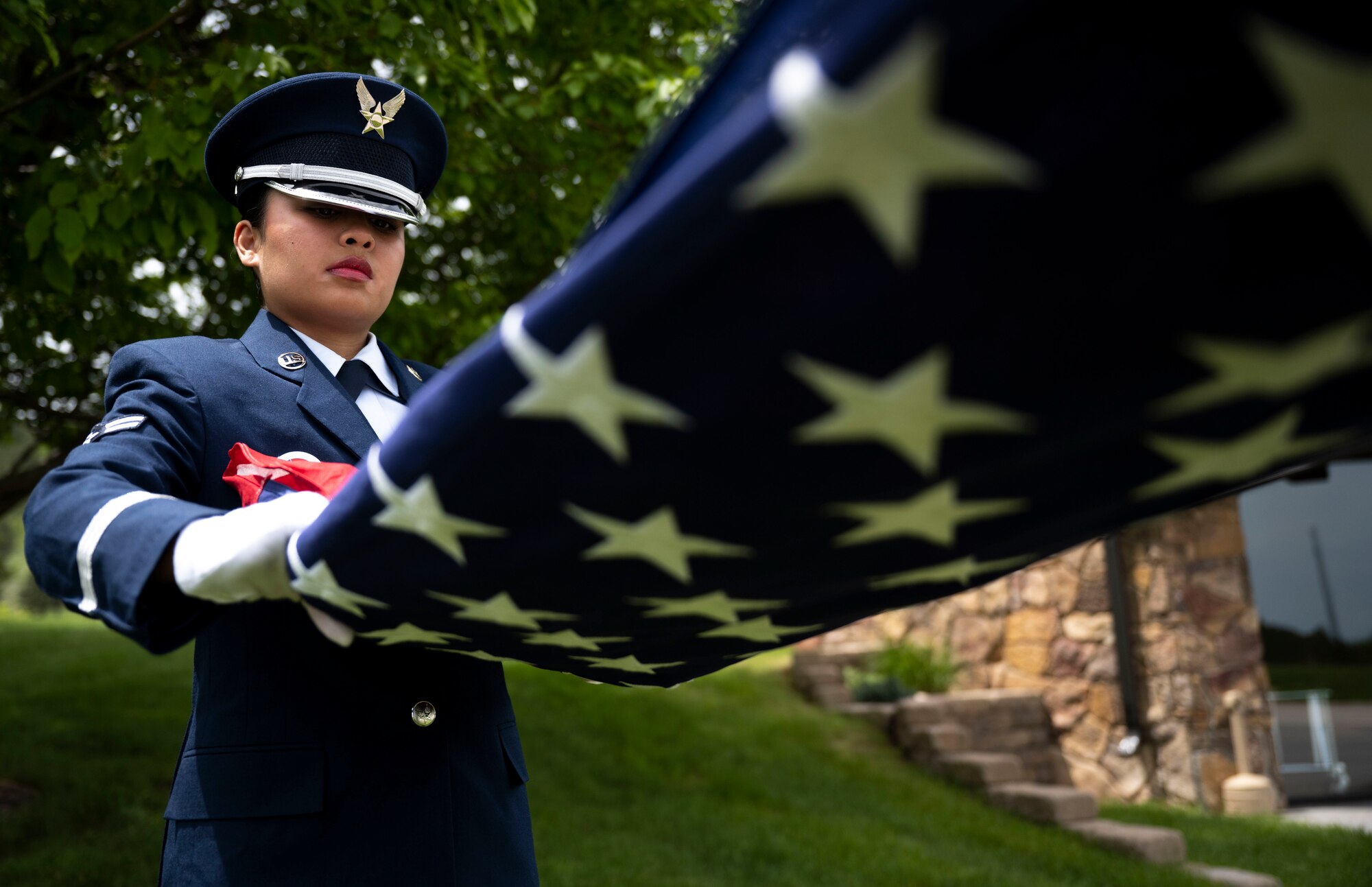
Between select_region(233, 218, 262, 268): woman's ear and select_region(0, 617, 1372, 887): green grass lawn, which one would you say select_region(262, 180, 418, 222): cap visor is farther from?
select_region(0, 617, 1372, 887): green grass lawn

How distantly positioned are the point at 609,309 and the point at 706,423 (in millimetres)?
105

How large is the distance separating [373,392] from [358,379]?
29 millimetres

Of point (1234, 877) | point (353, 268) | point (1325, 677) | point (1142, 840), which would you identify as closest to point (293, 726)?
point (353, 268)

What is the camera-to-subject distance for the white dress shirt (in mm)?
1513

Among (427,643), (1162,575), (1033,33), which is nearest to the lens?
(1033,33)

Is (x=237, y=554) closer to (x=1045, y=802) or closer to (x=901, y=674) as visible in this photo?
(x=1045, y=802)

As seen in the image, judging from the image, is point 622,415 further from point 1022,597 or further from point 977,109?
point 1022,597

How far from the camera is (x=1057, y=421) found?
26.4 inches

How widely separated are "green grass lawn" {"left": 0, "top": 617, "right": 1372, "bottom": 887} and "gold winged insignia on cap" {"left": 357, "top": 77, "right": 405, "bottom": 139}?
12.4 feet

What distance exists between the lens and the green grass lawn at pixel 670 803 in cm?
478

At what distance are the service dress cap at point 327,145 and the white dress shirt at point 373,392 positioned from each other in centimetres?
22

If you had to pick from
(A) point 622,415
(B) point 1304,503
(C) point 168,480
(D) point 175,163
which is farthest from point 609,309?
(B) point 1304,503

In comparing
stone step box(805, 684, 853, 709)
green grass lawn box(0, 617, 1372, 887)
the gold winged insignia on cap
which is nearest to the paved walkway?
green grass lawn box(0, 617, 1372, 887)

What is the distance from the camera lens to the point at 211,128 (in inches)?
135
